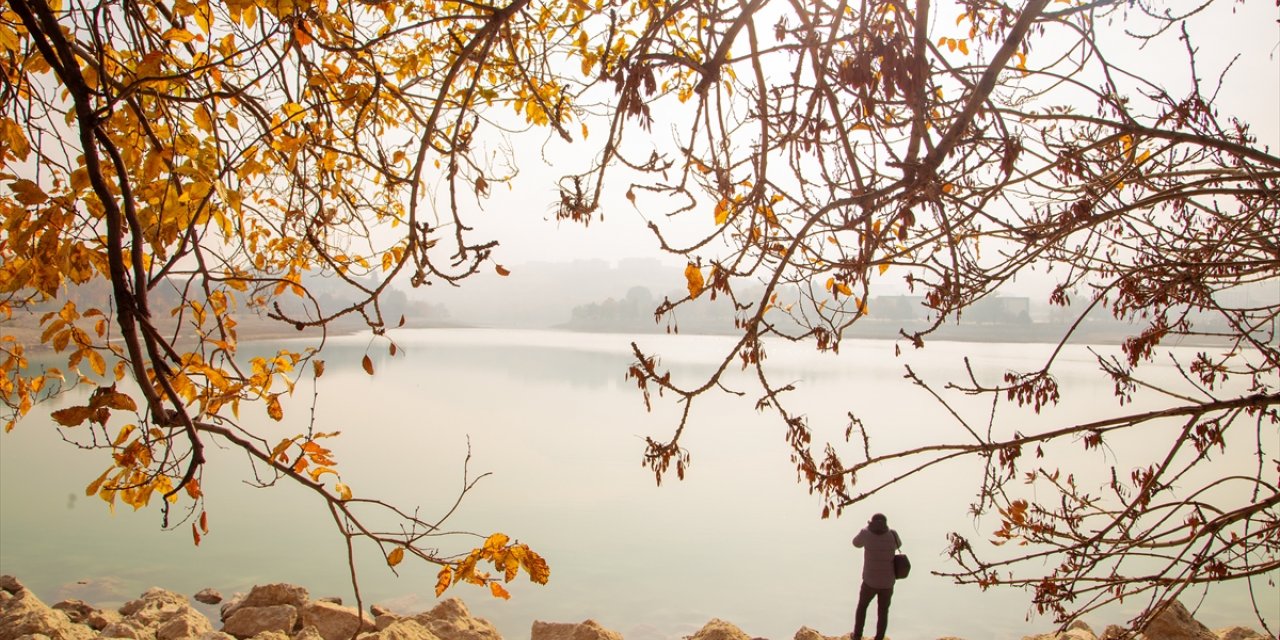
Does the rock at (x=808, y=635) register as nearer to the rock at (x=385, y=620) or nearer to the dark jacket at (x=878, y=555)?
the dark jacket at (x=878, y=555)

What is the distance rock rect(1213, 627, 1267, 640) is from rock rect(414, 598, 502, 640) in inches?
166

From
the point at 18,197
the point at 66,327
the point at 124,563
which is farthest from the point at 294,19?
the point at 124,563

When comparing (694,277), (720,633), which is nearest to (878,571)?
(720,633)

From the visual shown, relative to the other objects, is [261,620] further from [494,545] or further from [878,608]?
[878,608]

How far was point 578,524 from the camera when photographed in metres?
7.74

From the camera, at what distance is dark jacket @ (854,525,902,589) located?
16.0ft

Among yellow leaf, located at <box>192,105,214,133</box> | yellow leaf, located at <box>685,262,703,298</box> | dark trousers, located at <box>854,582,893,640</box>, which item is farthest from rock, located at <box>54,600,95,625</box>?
yellow leaf, located at <box>685,262,703,298</box>

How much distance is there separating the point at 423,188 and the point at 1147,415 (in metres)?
2.43

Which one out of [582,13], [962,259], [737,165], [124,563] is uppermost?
[582,13]

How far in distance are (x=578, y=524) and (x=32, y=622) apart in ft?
14.9

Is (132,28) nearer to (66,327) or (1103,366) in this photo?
(66,327)

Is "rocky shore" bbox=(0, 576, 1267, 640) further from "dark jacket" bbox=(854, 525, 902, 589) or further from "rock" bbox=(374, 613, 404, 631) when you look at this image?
"dark jacket" bbox=(854, 525, 902, 589)

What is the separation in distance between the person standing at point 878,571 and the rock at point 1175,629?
1.36 m

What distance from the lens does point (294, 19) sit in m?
2.08
